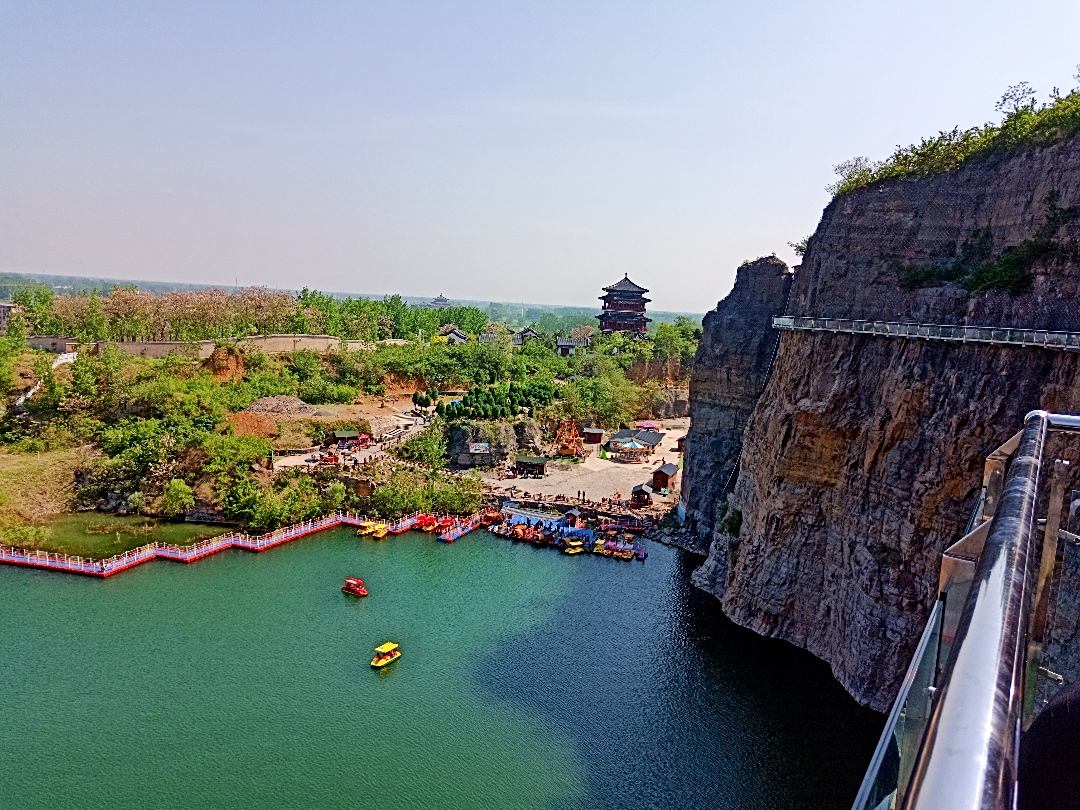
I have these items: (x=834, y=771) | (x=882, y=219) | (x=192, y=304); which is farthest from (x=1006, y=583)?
(x=192, y=304)

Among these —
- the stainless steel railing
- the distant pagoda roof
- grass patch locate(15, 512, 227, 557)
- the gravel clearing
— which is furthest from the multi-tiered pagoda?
the stainless steel railing

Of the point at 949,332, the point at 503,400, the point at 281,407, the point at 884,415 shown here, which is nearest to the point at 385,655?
the point at 884,415

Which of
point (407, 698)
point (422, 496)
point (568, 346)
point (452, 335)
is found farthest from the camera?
point (452, 335)

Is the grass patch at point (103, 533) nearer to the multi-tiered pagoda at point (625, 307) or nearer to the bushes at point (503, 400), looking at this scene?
the bushes at point (503, 400)

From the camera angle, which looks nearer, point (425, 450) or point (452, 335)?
point (425, 450)

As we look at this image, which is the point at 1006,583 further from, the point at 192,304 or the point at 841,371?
the point at 192,304

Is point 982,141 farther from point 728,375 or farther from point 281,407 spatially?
point 281,407
